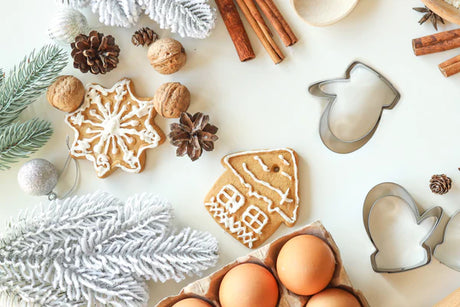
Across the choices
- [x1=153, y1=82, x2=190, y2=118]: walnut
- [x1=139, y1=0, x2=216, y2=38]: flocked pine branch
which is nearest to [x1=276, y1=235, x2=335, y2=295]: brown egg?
[x1=153, y1=82, x2=190, y2=118]: walnut

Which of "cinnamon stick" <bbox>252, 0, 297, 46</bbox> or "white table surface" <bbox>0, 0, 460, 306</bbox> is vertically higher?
"cinnamon stick" <bbox>252, 0, 297, 46</bbox>

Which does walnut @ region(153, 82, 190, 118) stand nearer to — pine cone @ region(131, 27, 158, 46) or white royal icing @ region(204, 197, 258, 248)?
pine cone @ region(131, 27, 158, 46)

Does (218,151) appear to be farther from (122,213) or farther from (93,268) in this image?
(93,268)

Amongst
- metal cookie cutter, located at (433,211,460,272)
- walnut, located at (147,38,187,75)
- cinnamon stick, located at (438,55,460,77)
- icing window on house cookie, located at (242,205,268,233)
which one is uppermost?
cinnamon stick, located at (438,55,460,77)

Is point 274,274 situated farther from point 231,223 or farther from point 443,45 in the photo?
point 443,45

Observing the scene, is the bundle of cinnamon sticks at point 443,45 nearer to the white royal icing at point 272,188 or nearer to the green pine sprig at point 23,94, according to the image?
the white royal icing at point 272,188

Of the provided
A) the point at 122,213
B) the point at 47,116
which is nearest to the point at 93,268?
the point at 122,213
